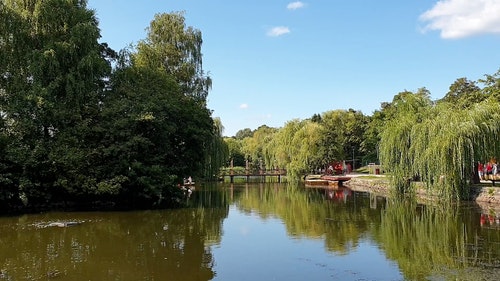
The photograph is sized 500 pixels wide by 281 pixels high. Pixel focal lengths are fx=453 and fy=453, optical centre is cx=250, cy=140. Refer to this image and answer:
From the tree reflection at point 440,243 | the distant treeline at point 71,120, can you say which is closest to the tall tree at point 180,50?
the distant treeline at point 71,120

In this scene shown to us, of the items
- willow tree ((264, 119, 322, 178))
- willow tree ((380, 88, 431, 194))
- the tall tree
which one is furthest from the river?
willow tree ((264, 119, 322, 178))

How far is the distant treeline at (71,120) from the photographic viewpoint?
20406 mm

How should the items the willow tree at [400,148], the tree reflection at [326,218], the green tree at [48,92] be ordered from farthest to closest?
1. the willow tree at [400,148]
2. the green tree at [48,92]
3. the tree reflection at [326,218]

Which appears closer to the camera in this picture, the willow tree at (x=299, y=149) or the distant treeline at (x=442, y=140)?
the distant treeline at (x=442, y=140)

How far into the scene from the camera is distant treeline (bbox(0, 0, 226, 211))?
2041 centimetres

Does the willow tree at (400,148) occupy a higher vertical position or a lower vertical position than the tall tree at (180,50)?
lower

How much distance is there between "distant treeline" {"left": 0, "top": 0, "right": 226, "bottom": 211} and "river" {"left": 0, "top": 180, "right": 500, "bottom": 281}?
6.76 feet

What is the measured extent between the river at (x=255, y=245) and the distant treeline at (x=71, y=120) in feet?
6.76

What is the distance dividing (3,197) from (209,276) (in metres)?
14.1

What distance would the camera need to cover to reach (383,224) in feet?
56.1

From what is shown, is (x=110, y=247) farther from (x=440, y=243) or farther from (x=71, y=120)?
(x=71, y=120)

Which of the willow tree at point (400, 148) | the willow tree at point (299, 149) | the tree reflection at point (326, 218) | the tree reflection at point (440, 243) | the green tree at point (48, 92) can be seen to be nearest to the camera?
the tree reflection at point (440, 243)

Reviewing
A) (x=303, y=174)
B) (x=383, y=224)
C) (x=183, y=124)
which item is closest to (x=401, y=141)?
(x=383, y=224)

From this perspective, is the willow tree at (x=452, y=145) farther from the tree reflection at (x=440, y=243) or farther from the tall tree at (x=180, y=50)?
the tall tree at (x=180, y=50)
